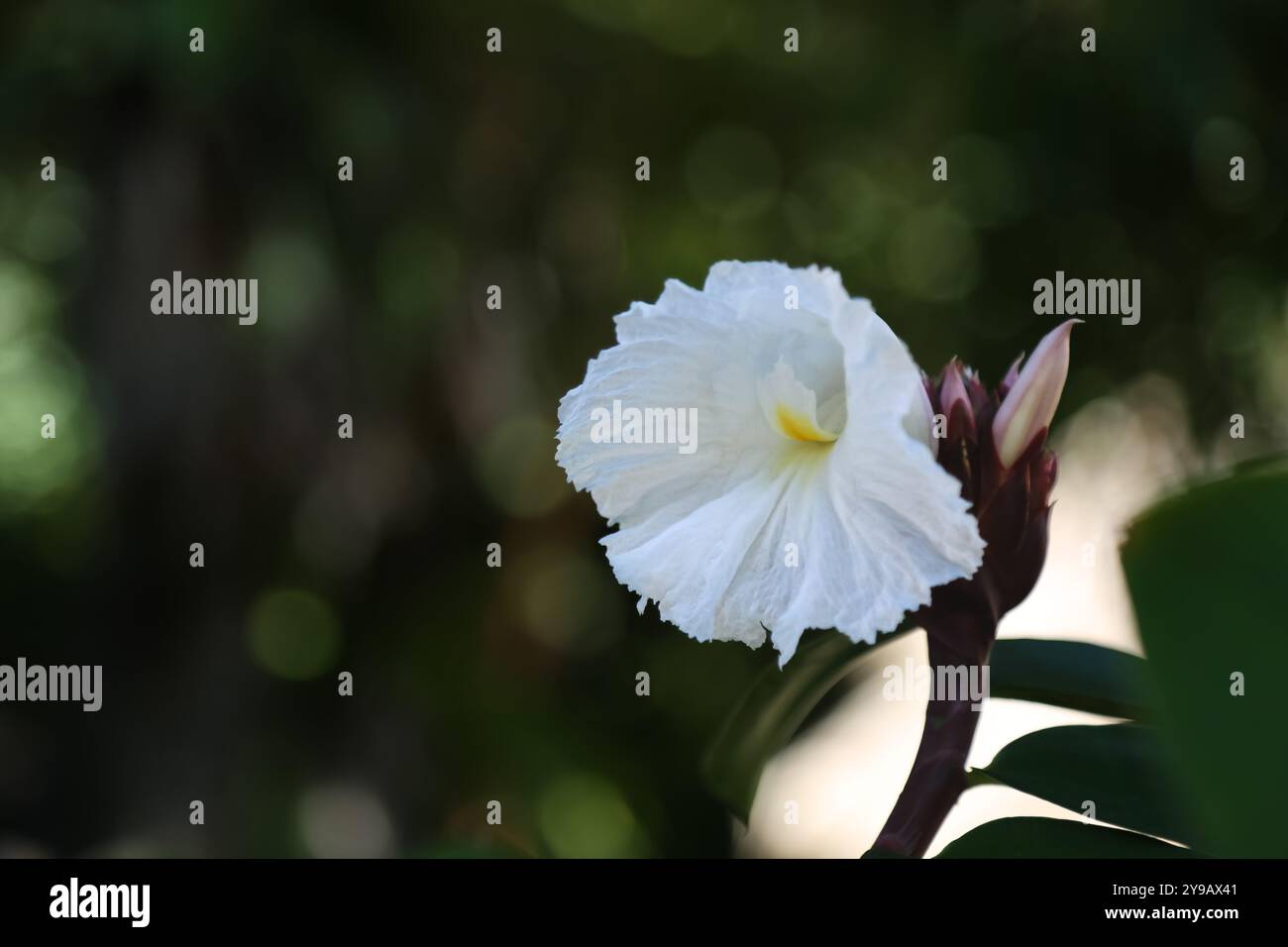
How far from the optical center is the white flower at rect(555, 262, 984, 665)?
0.34m

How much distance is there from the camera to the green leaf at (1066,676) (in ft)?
1.58

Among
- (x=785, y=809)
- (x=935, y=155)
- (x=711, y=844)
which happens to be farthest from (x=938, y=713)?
(x=935, y=155)

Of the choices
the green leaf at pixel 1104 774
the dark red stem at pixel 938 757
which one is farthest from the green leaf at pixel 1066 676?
the dark red stem at pixel 938 757

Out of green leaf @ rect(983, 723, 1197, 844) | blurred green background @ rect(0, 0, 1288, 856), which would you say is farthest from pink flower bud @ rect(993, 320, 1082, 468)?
blurred green background @ rect(0, 0, 1288, 856)

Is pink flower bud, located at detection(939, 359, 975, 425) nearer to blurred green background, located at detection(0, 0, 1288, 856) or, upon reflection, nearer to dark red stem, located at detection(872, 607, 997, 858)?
dark red stem, located at detection(872, 607, 997, 858)

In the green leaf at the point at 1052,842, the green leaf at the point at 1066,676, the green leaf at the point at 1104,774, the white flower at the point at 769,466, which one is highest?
the white flower at the point at 769,466

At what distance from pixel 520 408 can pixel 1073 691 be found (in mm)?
1925

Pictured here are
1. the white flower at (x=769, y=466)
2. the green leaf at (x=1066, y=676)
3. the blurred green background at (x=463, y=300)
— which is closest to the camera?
the white flower at (x=769, y=466)

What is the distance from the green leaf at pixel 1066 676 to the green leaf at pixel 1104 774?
0.01 metres

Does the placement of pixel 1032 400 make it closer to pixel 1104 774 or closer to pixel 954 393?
pixel 954 393

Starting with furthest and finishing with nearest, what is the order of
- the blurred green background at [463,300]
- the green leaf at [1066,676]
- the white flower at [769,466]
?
the blurred green background at [463,300] → the green leaf at [1066,676] → the white flower at [769,466]

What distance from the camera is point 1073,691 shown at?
48cm

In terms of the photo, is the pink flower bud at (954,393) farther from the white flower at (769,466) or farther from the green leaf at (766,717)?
the green leaf at (766,717)

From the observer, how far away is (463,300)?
2352mm
